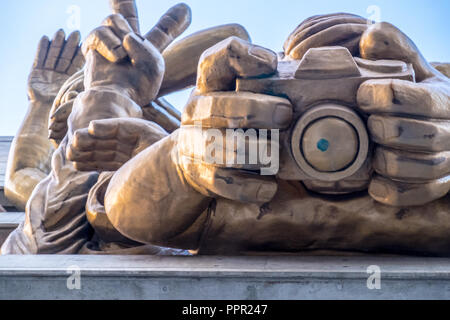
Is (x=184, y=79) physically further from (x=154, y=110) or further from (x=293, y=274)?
(x=293, y=274)

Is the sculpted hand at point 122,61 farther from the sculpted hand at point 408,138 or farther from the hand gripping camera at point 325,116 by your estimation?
the sculpted hand at point 408,138

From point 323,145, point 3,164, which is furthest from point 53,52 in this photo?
point 323,145

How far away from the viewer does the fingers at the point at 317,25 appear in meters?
1.05

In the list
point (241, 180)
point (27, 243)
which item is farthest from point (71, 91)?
point (241, 180)

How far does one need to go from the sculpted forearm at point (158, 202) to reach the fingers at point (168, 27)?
97 centimetres

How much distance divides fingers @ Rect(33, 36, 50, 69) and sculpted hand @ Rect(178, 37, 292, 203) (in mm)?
2242

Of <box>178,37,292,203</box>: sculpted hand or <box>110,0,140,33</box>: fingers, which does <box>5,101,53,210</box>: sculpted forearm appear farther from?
<box>178,37,292,203</box>: sculpted hand

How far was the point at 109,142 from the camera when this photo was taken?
3.80 ft

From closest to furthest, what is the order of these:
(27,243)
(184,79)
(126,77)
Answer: (27,243)
(126,77)
(184,79)

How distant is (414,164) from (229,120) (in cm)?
28

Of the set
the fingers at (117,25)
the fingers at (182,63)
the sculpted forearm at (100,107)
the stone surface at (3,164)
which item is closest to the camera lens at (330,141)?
the sculpted forearm at (100,107)

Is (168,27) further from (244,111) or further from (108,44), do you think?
(244,111)

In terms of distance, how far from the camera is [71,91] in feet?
6.75
